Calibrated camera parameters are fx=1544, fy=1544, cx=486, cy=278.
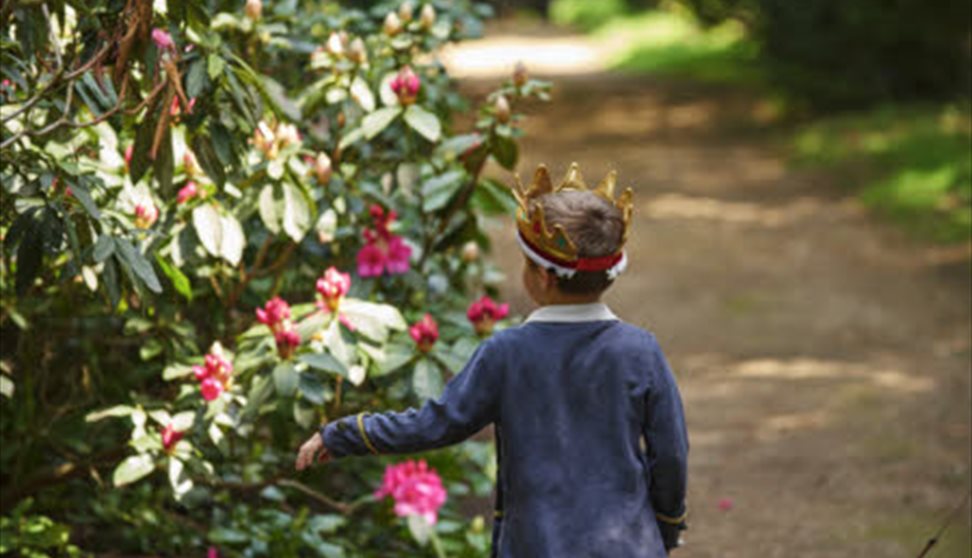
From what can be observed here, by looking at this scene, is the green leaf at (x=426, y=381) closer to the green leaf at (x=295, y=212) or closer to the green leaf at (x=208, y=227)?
the green leaf at (x=295, y=212)

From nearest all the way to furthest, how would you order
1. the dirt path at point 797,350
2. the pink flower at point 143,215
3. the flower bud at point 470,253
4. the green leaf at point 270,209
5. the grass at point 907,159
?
1. the pink flower at point 143,215
2. the green leaf at point 270,209
3. the flower bud at point 470,253
4. the dirt path at point 797,350
5. the grass at point 907,159

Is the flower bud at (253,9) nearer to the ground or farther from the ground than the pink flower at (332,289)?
farther from the ground

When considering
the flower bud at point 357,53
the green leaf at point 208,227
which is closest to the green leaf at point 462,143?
the flower bud at point 357,53

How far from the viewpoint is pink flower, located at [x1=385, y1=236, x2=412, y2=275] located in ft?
14.6

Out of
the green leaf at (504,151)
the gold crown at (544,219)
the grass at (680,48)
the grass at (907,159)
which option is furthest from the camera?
the grass at (680,48)

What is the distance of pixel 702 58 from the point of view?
78.9 ft

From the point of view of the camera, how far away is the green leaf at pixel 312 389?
3.78 m

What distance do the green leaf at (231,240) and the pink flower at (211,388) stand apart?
327mm

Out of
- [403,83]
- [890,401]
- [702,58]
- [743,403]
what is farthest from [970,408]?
[702,58]

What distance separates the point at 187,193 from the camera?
3977mm

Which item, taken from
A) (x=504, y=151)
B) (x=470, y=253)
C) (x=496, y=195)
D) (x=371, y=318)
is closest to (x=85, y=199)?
(x=371, y=318)

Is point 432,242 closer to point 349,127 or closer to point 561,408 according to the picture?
point 349,127

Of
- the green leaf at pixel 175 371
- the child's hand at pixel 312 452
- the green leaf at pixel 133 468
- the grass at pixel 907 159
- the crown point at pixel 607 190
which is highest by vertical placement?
the crown point at pixel 607 190

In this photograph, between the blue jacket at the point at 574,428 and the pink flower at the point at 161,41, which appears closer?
the blue jacket at the point at 574,428
